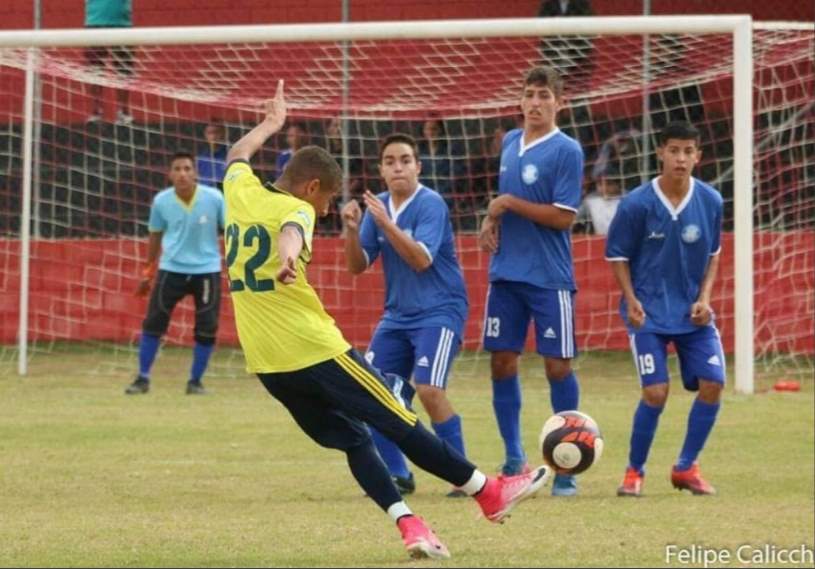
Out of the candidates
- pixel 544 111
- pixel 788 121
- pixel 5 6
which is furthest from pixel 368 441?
pixel 5 6

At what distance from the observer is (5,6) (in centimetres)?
1864

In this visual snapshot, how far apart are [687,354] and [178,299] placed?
6.78 metres

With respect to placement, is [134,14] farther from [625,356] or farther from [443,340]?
[443,340]

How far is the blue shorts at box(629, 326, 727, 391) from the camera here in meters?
10.0

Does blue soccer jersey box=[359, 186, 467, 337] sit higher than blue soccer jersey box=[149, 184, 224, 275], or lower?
lower

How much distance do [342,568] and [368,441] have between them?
2.75 ft

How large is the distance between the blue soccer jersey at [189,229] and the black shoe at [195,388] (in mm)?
973

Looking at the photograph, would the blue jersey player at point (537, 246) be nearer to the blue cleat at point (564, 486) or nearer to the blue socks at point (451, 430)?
the blue cleat at point (564, 486)

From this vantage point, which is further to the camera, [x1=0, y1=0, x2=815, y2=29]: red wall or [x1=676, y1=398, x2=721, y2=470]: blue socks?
[x1=0, y1=0, x2=815, y2=29]: red wall

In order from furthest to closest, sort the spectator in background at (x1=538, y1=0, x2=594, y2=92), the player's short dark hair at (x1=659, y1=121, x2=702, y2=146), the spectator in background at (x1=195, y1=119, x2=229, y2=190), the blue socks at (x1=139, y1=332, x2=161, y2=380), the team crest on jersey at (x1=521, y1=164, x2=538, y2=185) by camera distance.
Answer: the spectator in background at (x1=195, y1=119, x2=229, y2=190) → the spectator in background at (x1=538, y1=0, x2=594, y2=92) → the blue socks at (x1=139, y1=332, x2=161, y2=380) → the team crest on jersey at (x1=521, y1=164, x2=538, y2=185) → the player's short dark hair at (x1=659, y1=121, x2=702, y2=146)

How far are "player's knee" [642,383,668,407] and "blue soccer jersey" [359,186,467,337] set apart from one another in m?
1.11

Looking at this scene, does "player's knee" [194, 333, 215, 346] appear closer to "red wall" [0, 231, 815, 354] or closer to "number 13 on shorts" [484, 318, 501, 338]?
"red wall" [0, 231, 815, 354]

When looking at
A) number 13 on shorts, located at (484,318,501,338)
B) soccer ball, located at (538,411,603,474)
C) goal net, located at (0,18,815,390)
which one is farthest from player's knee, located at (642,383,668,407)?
goal net, located at (0,18,815,390)

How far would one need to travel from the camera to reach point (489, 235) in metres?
10.3
